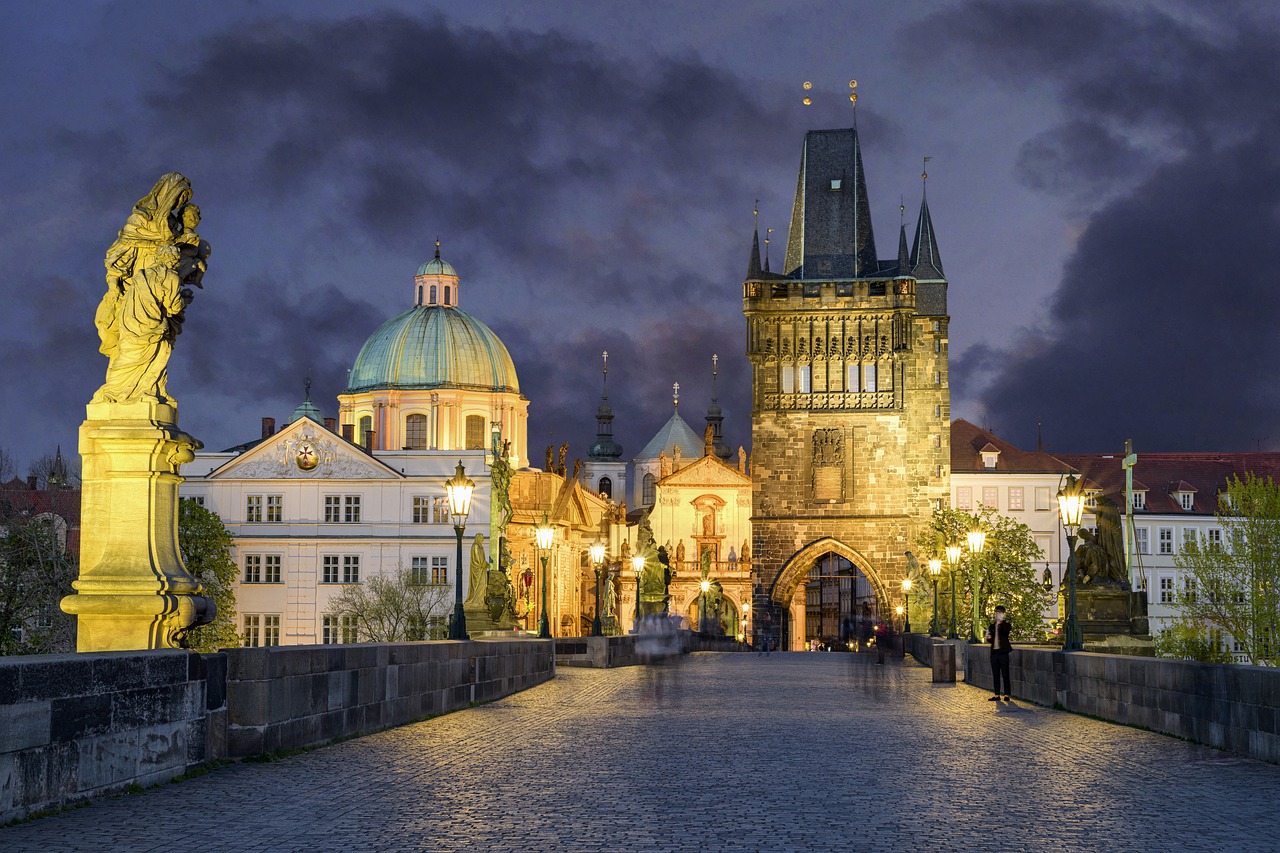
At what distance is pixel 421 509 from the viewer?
80.9 metres

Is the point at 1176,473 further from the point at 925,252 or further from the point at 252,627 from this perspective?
the point at 252,627

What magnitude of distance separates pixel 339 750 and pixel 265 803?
3.69 m

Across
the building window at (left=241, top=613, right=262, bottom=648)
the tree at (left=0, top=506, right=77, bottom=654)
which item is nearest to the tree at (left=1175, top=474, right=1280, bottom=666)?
the tree at (left=0, top=506, right=77, bottom=654)

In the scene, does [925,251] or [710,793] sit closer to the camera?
[710,793]

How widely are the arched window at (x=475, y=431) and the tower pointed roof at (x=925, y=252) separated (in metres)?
27.6

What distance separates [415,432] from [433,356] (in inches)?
189

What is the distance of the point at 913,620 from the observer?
71.5 meters

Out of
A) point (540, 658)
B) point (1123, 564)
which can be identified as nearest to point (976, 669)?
point (1123, 564)

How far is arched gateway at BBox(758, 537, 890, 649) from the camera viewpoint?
82812mm

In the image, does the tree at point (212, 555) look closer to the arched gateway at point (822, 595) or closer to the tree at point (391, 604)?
the tree at point (391, 604)

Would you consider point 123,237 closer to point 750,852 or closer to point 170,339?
point 170,339

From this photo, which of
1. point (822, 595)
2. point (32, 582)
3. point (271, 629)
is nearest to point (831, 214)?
point (271, 629)

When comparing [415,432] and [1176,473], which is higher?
[415,432]

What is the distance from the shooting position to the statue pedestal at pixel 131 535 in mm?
11984
